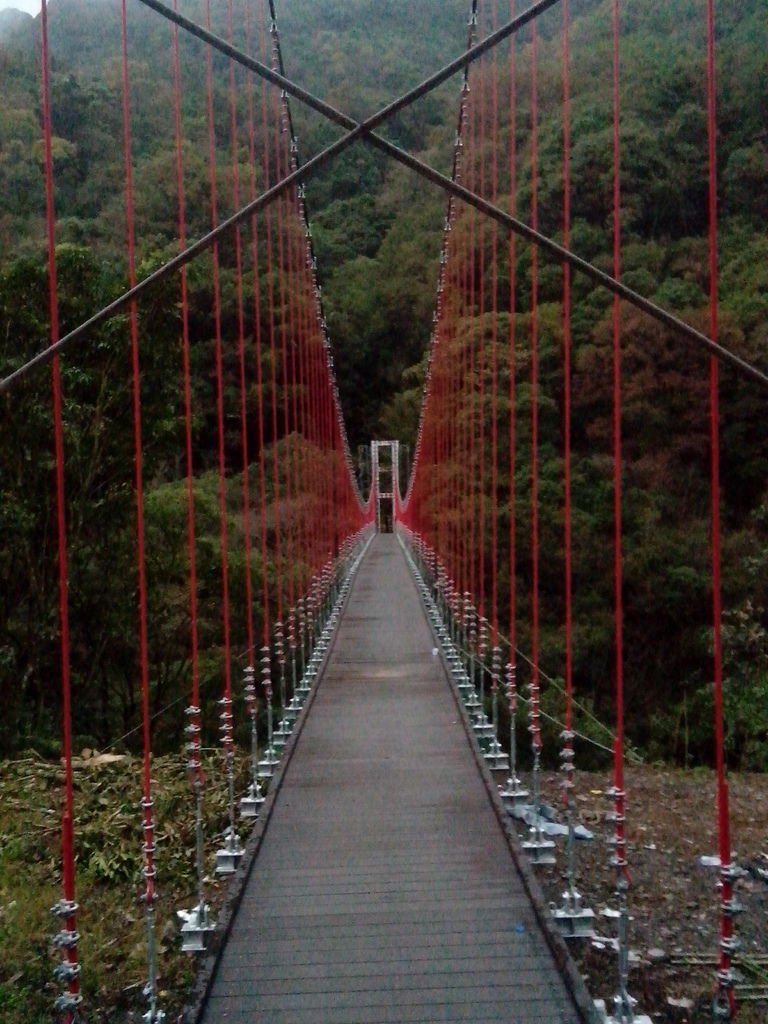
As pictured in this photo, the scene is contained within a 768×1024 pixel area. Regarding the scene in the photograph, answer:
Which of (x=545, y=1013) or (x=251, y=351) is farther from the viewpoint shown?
(x=251, y=351)

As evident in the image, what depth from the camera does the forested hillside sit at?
18.3 feet

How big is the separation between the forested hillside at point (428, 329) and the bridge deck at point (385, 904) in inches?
96.9

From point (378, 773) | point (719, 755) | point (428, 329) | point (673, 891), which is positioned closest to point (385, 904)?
point (378, 773)

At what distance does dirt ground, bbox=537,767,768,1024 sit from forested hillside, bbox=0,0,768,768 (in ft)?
8.72

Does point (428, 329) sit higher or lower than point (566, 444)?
higher

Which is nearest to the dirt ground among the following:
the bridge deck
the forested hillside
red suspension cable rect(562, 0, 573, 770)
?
the bridge deck

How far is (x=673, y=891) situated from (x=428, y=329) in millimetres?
16566

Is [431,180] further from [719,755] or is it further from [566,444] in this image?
[566,444]

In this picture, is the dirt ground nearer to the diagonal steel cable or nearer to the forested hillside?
the diagonal steel cable

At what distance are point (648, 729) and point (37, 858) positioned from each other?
7062 millimetres

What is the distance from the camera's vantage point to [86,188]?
12891 mm

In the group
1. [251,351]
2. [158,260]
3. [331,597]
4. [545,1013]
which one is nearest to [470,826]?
[545,1013]

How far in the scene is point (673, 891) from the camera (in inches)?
133

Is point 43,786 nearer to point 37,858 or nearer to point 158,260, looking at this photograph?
point 37,858
